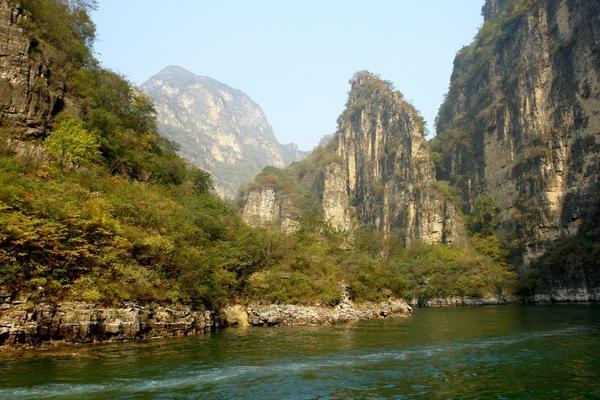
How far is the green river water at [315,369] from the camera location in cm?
1442

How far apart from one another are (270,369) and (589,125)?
85602mm

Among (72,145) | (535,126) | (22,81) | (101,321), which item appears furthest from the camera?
(535,126)

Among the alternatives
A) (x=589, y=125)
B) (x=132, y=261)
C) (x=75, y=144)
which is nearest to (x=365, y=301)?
(x=132, y=261)

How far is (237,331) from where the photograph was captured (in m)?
32.3

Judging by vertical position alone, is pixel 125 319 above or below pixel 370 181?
below

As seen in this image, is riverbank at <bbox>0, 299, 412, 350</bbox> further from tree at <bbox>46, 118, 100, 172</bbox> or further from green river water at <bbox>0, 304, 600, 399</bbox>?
tree at <bbox>46, 118, 100, 172</bbox>

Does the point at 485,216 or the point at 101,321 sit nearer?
the point at 101,321

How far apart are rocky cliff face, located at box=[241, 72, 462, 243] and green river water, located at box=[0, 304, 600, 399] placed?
99.5m

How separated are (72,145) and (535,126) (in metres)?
92.8

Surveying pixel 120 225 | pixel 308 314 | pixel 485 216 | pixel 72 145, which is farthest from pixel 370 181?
pixel 120 225

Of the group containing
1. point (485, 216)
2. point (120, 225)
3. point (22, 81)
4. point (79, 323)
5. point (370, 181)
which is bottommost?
point (79, 323)

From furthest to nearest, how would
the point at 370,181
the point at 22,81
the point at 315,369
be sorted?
the point at 370,181 < the point at 22,81 < the point at 315,369

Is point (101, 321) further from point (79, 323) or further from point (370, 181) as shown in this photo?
point (370, 181)

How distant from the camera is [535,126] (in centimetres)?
10112
